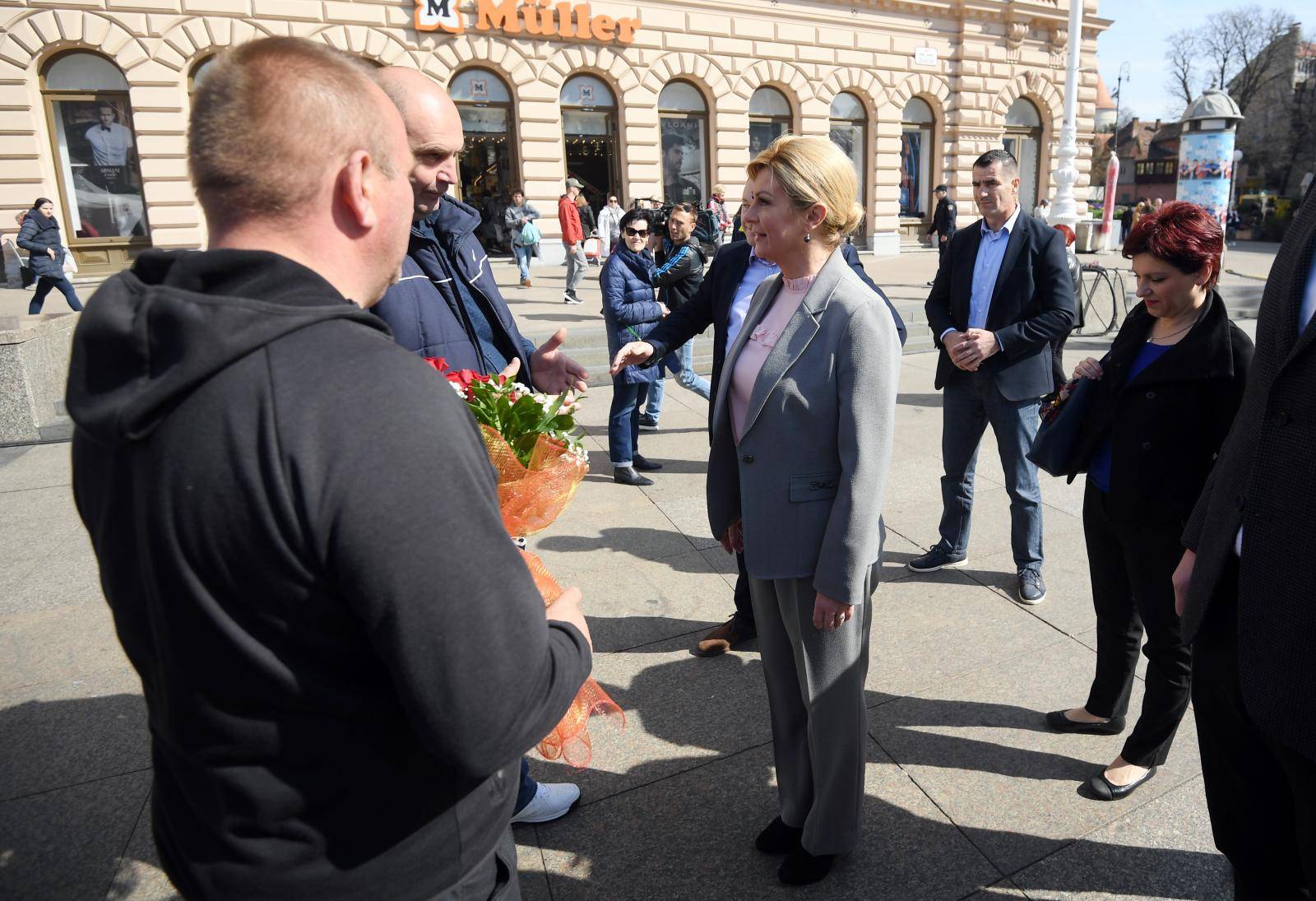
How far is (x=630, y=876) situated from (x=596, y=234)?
15898 mm

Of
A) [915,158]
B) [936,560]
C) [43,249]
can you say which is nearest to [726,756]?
[936,560]

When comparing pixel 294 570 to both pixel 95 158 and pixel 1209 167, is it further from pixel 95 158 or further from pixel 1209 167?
pixel 1209 167

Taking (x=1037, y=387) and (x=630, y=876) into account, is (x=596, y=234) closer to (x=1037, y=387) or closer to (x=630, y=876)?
(x=1037, y=387)

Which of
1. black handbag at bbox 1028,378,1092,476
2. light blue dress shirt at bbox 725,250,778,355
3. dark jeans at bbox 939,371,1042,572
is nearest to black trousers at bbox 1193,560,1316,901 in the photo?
black handbag at bbox 1028,378,1092,476

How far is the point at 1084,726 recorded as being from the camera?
10.2 ft

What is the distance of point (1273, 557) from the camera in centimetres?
159

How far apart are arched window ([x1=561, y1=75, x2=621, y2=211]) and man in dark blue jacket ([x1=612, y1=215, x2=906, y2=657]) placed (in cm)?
1511

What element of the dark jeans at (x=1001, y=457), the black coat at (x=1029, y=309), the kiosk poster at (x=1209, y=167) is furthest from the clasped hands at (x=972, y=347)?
the kiosk poster at (x=1209, y=167)

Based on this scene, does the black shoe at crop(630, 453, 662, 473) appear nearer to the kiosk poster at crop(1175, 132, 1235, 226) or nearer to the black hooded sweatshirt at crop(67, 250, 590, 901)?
the black hooded sweatshirt at crop(67, 250, 590, 901)

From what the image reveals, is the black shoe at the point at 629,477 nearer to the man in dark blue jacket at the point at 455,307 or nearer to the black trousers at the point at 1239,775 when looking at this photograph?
the man in dark blue jacket at the point at 455,307

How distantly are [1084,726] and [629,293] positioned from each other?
4.43 m

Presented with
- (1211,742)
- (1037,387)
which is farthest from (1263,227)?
(1211,742)

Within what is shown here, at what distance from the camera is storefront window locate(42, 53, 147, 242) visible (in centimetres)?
1477

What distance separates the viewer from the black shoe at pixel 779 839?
258 centimetres
